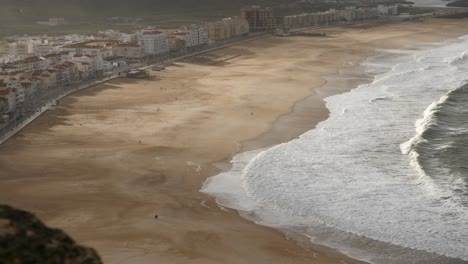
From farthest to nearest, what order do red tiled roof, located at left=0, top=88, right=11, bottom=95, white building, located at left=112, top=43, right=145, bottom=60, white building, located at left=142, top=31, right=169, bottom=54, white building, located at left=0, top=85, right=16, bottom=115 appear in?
white building, located at left=142, top=31, right=169, bottom=54 < white building, located at left=112, top=43, right=145, bottom=60 < red tiled roof, located at left=0, top=88, right=11, bottom=95 < white building, located at left=0, top=85, right=16, bottom=115

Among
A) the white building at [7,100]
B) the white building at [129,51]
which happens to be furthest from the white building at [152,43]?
the white building at [7,100]

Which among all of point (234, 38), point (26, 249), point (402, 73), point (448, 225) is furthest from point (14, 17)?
point (26, 249)

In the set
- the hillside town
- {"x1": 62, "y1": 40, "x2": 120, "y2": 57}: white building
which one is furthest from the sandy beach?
{"x1": 62, "y1": 40, "x2": 120, "y2": 57}: white building

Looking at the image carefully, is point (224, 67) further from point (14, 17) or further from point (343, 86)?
point (14, 17)

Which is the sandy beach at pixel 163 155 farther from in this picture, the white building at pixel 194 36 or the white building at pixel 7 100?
the white building at pixel 194 36

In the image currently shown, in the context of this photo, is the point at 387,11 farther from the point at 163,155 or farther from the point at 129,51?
the point at 163,155

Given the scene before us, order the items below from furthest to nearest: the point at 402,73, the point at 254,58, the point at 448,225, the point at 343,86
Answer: the point at 254,58, the point at 402,73, the point at 343,86, the point at 448,225

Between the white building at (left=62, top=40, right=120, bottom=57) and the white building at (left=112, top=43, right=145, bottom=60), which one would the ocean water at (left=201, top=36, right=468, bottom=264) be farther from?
the white building at (left=112, top=43, right=145, bottom=60)
